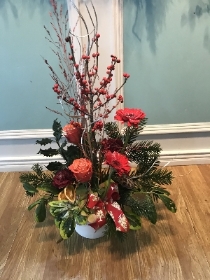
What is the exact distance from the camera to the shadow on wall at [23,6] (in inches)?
55.1

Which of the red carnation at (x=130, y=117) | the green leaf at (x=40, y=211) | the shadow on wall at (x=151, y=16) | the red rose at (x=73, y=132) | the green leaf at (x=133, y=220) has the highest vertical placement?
the shadow on wall at (x=151, y=16)

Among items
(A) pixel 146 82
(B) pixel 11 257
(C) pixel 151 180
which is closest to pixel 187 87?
(A) pixel 146 82

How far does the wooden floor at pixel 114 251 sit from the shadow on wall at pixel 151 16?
77 cm

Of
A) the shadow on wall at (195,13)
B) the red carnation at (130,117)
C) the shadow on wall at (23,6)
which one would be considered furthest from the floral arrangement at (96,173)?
the shadow on wall at (195,13)

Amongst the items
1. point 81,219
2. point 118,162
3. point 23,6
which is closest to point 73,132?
point 118,162

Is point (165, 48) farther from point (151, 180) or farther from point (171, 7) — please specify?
point (151, 180)

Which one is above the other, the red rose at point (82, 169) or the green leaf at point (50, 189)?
the red rose at point (82, 169)

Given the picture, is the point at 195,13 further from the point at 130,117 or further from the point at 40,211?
the point at 40,211

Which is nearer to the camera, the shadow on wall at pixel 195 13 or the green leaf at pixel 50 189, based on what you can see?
the green leaf at pixel 50 189

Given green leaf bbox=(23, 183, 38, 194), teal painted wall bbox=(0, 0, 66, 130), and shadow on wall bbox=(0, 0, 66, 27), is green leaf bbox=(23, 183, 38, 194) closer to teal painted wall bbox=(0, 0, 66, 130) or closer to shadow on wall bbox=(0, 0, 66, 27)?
teal painted wall bbox=(0, 0, 66, 130)

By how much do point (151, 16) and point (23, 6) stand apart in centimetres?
56

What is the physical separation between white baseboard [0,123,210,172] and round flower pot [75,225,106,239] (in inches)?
22.1

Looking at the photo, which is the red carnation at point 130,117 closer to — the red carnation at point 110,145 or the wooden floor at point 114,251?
the red carnation at point 110,145

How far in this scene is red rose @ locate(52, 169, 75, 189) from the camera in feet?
3.88
